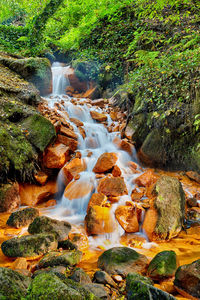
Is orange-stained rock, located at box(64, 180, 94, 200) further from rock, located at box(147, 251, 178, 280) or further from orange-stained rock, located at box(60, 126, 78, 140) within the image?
rock, located at box(147, 251, 178, 280)

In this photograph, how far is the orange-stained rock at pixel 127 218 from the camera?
3602 mm

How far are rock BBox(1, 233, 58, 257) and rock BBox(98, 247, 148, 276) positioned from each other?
0.81 meters

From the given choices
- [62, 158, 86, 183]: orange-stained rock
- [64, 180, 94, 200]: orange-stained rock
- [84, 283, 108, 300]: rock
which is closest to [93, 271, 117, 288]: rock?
Result: [84, 283, 108, 300]: rock

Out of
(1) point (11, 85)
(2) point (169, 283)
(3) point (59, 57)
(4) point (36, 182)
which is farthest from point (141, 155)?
(3) point (59, 57)

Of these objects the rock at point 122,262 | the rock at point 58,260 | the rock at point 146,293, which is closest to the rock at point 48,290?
the rock at point 146,293

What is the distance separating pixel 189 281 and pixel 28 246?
2.05 metres

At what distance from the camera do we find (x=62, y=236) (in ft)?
10.4

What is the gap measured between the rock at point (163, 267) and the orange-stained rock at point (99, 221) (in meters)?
1.30

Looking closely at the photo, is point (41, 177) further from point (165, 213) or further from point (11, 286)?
point (11, 286)

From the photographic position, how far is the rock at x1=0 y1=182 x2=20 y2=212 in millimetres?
4084

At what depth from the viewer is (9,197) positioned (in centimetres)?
418

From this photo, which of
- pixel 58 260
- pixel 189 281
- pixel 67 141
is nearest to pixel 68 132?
pixel 67 141

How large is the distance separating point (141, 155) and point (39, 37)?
9.58 m

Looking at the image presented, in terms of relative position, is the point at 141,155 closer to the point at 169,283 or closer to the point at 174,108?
the point at 174,108
